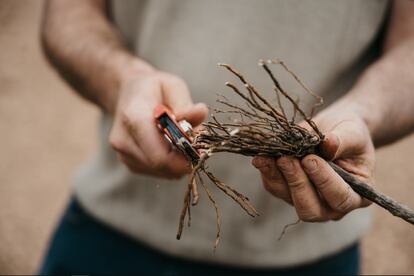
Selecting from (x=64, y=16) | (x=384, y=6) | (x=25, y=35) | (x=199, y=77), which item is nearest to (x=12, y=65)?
(x=25, y=35)

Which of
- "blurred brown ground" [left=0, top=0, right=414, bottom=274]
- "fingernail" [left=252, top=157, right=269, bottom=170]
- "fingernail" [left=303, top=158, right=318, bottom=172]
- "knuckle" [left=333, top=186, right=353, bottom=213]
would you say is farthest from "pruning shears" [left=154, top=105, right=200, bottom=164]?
"blurred brown ground" [left=0, top=0, right=414, bottom=274]

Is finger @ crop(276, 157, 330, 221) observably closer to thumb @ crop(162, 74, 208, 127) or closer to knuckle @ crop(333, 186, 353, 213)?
knuckle @ crop(333, 186, 353, 213)

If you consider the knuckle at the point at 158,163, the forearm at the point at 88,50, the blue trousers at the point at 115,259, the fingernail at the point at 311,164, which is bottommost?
the blue trousers at the point at 115,259

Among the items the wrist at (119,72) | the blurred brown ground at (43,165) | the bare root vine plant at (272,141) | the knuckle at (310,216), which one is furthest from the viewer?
the blurred brown ground at (43,165)

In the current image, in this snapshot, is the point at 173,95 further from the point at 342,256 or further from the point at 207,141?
the point at 342,256

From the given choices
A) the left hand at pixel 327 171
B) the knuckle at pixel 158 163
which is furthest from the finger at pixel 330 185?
the knuckle at pixel 158 163

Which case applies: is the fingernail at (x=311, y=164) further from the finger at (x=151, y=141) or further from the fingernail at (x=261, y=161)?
the finger at (x=151, y=141)
